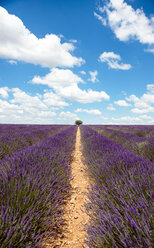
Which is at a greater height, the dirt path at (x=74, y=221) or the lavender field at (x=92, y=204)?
the lavender field at (x=92, y=204)

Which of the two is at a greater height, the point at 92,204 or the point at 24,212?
the point at 24,212

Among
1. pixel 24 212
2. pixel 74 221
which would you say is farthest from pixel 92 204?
pixel 24 212

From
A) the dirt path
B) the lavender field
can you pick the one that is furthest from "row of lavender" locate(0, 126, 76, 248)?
the dirt path

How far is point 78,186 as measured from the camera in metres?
2.85

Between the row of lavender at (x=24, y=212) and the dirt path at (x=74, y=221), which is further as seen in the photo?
the dirt path at (x=74, y=221)

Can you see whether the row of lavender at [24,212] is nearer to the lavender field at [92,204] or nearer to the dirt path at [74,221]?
the lavender field at [92,204]

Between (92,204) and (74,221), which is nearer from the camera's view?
(92,204)

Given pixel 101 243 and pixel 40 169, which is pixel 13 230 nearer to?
pixel 101 243

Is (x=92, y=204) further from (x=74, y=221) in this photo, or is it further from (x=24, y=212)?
(x=24, y=212)

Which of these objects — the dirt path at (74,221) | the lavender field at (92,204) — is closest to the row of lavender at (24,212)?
the lavender field at (92,204)

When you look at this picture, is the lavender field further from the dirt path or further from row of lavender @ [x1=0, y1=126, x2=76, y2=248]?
the dirt path

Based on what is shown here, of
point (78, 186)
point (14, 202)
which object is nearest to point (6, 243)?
point (14, 202)

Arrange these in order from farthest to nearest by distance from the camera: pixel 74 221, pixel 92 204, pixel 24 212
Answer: pixel 74 221 < pixel 92 204 < pixel 24 212

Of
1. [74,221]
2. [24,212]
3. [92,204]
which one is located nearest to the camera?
[24,212]
